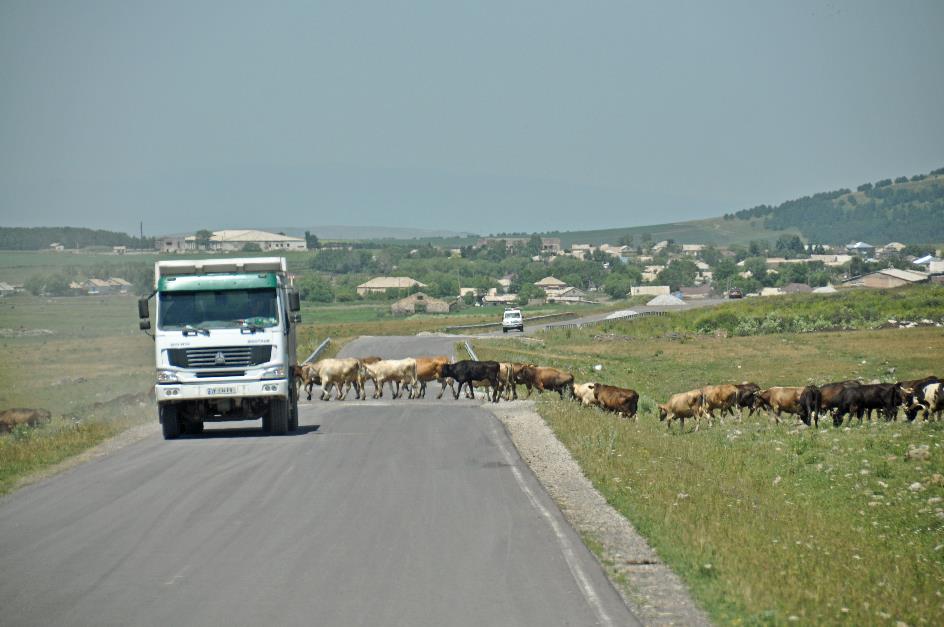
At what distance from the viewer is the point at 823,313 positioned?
8450 centimetres

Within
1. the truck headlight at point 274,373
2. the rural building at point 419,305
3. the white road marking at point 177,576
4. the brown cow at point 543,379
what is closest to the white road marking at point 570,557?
the white road marking at point 177,576

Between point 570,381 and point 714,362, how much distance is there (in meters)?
21.6

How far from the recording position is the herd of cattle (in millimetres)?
26094

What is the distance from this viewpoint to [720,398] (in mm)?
28656

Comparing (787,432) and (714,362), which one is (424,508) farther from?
(714,362)

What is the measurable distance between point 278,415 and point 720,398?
37.1ft

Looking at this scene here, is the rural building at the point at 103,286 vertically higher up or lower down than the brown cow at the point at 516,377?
higher up

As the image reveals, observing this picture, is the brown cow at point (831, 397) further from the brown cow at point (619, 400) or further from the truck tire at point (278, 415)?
the truck tire at point (278, 415)

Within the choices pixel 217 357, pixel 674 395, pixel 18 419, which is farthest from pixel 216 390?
pixel 674 395

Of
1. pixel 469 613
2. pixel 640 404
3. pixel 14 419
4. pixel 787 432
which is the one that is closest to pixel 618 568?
pixel 469 613

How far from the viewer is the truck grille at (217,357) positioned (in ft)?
72.6

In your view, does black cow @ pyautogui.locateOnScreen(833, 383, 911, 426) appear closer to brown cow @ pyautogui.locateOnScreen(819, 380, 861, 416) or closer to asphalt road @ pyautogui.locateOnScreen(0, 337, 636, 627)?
brown cow @ pyautogui.locateOnScreen(819, 380, 861, 416)

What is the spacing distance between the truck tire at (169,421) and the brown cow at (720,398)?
12.7 m

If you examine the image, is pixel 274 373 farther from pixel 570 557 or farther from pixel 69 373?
pixel 69 373
